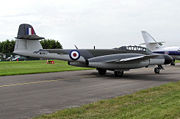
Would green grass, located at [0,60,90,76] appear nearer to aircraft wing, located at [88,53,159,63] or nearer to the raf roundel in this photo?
the raf roundel

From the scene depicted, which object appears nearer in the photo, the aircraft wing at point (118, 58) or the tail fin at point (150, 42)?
the aircraft wing at point (118, 58)

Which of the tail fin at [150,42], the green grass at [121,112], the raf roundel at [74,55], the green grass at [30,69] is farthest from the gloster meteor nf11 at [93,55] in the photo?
the tail fin at [150,42]

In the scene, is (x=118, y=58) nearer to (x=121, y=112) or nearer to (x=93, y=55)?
(x=93, y=55)

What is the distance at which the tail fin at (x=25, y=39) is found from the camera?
592 inches

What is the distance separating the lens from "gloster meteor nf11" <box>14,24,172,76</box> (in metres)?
15.1

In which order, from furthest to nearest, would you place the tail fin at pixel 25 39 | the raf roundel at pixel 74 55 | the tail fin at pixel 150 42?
the tail fin at pixel 150 42
the raf roundel at pixel 74 55
the tail fin at pixel 25 39

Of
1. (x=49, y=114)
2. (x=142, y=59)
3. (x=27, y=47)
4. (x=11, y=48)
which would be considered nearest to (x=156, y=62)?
(x=142, y=59)

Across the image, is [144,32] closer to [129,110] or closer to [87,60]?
[87,60]

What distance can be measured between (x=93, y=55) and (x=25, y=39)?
530 cm

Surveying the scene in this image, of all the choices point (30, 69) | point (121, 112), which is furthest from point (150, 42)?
point (121, 112)

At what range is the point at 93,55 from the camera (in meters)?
16.9

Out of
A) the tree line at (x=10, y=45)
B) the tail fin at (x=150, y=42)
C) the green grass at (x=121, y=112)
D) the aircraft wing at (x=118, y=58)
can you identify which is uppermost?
the tree line at (x=10, y=45)

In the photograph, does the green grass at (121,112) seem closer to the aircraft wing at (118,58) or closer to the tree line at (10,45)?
the aircraft wing at (118,58)

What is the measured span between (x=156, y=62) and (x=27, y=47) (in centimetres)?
1031
